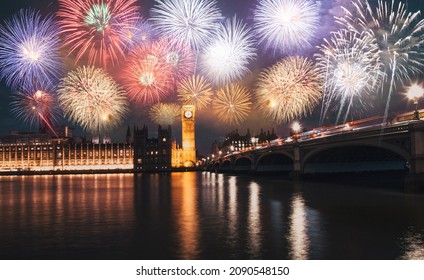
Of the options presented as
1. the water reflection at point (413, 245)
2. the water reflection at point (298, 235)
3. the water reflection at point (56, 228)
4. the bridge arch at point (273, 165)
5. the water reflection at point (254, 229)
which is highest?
the bridge arch at point (273, 165)

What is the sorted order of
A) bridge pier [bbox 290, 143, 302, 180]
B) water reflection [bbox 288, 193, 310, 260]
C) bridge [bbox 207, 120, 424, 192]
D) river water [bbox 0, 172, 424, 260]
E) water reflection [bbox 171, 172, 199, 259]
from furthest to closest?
bridge pier [bbox 290, 143, 302, 180] → bridge [bbox 207, 120, 424, 192] → water reflection [bbox 171, 172, 199, 259] → river water [bbox 0, 172, 424, 260] → water reflection [bbox 288, 193, 310, 260]

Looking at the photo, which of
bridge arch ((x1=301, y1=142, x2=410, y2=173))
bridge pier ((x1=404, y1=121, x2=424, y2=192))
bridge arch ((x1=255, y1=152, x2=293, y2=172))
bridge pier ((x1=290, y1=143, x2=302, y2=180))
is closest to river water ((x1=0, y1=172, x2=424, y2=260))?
bridge pier ((x1=404, y1=121, x2=424, y2=192))

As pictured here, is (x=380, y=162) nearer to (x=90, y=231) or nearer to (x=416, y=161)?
(x=416, y=161)

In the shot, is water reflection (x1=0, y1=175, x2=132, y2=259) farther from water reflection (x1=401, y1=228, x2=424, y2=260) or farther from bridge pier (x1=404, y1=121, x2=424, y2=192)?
bridge pier (x1=404, y1=121, x2=424, y2=192)

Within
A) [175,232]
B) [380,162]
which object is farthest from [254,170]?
[175,232]

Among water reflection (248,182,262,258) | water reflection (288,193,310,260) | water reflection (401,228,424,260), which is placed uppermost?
water reflection (248,182,262,258)

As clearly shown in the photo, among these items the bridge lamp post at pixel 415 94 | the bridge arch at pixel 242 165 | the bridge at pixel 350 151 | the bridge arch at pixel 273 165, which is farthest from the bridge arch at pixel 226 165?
the bridge lamp post at pixel 415 94

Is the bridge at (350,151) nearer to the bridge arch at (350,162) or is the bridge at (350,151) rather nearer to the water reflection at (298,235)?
the bridge arch at (350,162)

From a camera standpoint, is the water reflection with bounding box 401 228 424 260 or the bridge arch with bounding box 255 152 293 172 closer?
the water reflection with bounding box 401 228 424 260
